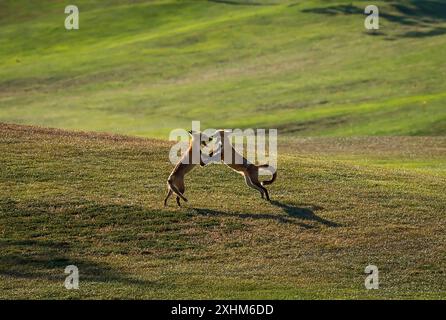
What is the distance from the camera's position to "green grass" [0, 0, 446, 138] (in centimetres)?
5947

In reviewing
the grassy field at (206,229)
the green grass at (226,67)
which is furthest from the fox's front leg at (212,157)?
the green grass at (226,67)

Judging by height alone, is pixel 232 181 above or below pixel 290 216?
above

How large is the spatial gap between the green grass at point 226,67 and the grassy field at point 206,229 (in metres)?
25.6

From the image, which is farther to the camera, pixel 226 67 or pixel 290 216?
pixel 226 67

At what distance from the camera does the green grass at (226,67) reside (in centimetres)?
5947

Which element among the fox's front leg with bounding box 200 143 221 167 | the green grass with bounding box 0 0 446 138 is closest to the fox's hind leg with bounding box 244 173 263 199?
the fox's front leg with bounding box 200 143 221 167

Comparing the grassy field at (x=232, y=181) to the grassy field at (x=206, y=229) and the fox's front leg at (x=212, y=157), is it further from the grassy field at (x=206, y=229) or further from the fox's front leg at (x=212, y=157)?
the fox's front leg at (x=212, y=157)

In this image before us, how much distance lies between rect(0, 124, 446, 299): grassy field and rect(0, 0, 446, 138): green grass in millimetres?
25581

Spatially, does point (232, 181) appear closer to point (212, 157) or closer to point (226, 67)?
point (212, 157)

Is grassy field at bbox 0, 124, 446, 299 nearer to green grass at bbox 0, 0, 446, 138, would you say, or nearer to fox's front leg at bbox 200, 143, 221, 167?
fox's front leg at bbox 200, 143, 221, 167

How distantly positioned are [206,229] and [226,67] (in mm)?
52357

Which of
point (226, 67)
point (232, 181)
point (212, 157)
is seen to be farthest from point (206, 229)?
point (226, 67)

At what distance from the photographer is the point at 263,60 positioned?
76.6 metres

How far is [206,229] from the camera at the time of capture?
23.9m
